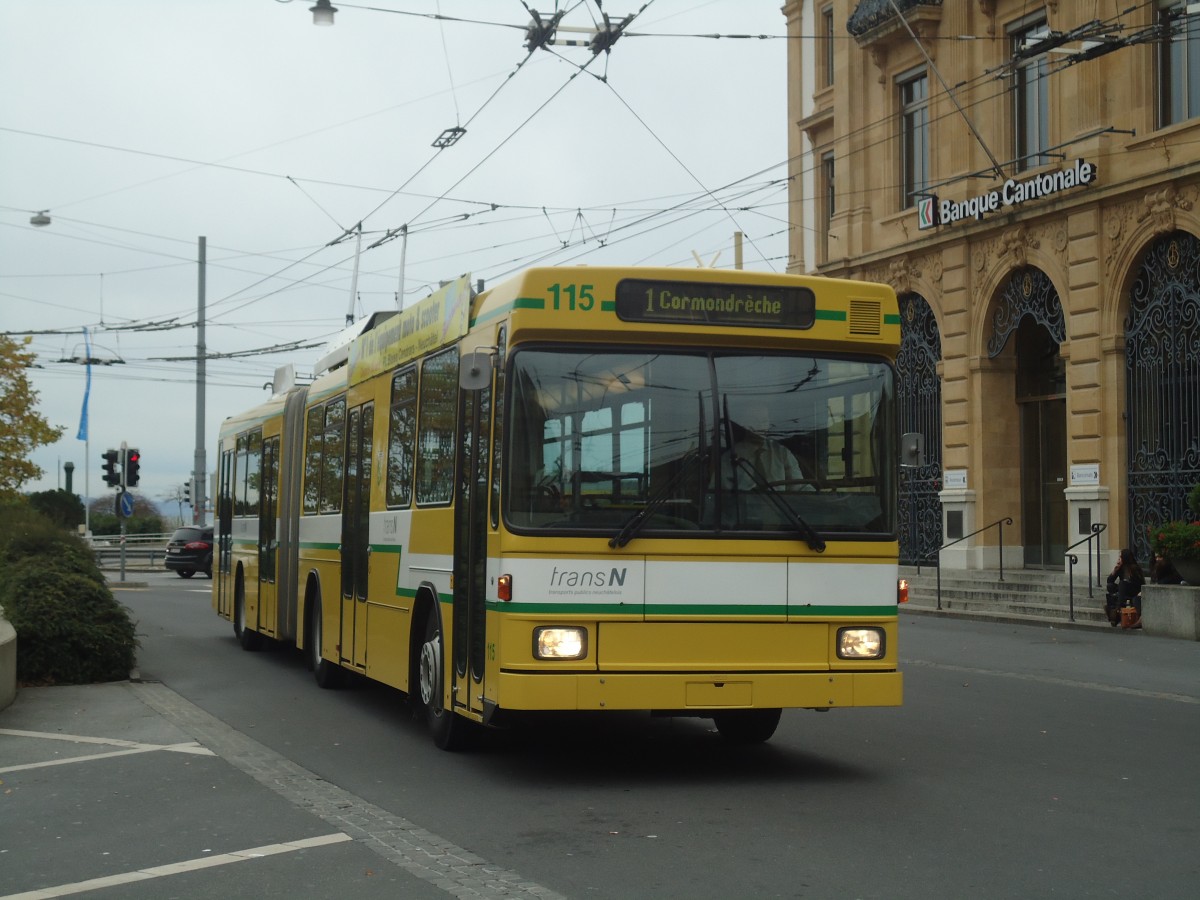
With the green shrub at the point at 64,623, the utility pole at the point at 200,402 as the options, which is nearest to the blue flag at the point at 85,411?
the utility pole at the point at 200,402

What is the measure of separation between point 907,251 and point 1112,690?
19.1 m

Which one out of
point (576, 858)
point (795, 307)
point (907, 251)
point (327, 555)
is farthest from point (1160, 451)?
point (576, 858)

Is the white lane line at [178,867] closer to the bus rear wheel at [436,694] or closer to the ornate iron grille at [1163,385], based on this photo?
the bus rear wheel at [436,694]

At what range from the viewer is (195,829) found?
320 inches

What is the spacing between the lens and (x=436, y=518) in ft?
35.8

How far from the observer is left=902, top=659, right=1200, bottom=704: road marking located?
1479 cm

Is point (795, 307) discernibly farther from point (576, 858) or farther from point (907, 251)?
point (907, 251)

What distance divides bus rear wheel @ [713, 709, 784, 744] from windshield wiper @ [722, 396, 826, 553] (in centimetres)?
185

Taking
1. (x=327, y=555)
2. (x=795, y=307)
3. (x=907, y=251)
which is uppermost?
(x=907, y=251)

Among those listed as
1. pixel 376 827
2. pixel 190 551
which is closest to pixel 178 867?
pixel 376 827

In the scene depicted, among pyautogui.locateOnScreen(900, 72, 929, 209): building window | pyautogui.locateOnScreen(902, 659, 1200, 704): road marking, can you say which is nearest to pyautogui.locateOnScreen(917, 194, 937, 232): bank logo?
pyautogui.locateOnScreen(900, 72, 929, 209): building window

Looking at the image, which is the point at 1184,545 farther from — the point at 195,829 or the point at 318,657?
A: the point at 195,829

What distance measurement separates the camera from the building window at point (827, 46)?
1485 inches

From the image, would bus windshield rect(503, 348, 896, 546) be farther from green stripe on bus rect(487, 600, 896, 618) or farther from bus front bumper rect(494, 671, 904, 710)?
bus front bumper rect(494, 671, 904, 710)
